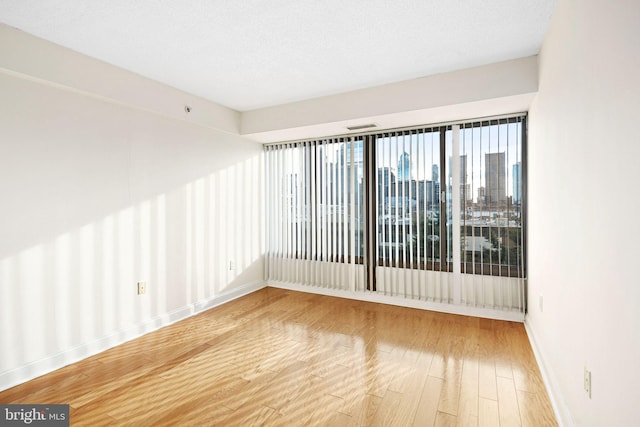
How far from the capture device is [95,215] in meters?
2.87

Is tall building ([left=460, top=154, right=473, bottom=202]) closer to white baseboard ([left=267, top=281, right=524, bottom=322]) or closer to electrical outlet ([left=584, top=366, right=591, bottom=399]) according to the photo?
white baseboard ([left=267, top=281, right=524, bottom=322])

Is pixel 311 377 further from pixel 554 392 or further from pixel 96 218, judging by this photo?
pixel 96 218

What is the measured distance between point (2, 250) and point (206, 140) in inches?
89.3

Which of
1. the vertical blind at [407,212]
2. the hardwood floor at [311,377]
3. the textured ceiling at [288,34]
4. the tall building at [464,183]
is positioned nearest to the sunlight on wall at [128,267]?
the hardwood floor at [311,377]

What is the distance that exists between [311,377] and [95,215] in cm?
237

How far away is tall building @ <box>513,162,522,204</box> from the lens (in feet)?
11.2

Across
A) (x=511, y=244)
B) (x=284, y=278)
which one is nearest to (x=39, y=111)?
(x=284, y=278)

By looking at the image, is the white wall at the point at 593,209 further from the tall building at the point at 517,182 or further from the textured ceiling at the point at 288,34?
the tall building at the point at 517,182

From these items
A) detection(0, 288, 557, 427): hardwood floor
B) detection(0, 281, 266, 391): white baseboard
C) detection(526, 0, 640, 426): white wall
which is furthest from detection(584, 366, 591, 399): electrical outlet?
detection(0, 281, 266, 391): white baseboard

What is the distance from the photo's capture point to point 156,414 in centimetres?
203

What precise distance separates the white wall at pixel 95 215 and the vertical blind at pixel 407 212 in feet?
3.73

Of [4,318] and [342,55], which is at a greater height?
[342,55]

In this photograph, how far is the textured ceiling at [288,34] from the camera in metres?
2.06

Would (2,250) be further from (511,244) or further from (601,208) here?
(511,244)
